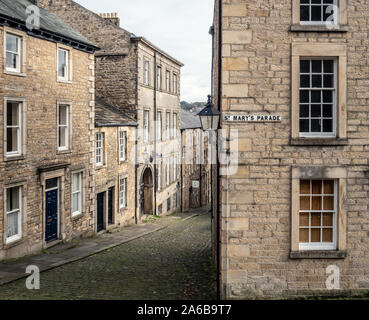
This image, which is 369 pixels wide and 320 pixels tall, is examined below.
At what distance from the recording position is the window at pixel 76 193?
68.1ft

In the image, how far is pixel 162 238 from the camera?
22156 millimetres

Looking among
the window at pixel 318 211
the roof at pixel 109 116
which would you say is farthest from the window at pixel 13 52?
the window at pixel 318 211

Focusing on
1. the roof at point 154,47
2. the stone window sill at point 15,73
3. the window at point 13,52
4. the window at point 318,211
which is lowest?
the window at point 318,211

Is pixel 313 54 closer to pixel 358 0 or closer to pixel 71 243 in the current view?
pixel 358 0

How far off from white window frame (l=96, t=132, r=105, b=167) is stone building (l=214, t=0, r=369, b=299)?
13.2 metres

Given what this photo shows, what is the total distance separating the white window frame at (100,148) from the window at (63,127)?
3.21 meters

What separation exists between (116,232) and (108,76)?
971cm

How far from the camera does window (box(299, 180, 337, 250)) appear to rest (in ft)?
36.7

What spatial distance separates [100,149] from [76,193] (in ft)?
10.8

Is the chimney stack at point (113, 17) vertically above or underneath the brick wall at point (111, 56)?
above

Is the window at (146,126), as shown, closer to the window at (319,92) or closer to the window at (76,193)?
the window at (76,193)

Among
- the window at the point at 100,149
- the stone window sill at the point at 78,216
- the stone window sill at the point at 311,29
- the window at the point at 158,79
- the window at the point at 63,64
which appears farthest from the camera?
the window at the point at 158,79

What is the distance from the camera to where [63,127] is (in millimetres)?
19891

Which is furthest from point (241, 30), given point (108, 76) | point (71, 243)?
point (108, 76)
